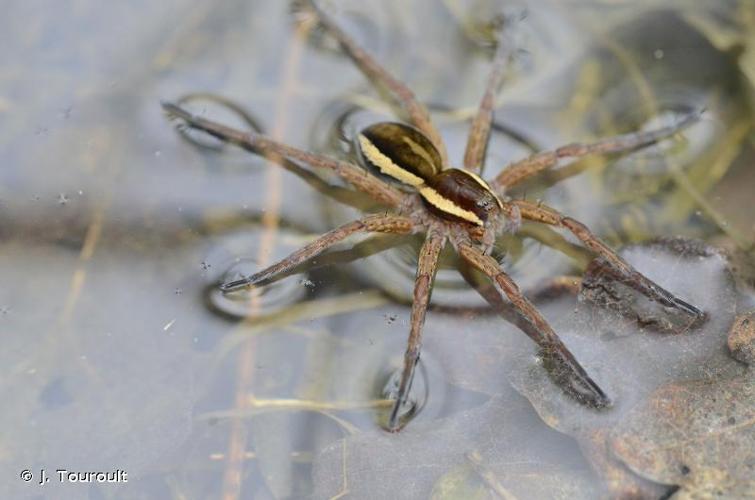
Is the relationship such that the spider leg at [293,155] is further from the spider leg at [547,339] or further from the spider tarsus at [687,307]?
the spider tarsus at [687,307]

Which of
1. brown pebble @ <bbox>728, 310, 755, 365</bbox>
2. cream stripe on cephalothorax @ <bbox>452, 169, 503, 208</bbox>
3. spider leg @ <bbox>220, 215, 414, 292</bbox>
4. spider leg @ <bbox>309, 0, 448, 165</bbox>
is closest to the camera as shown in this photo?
brown pebble @ <bbox>728, 310, 755, 365</bbox>

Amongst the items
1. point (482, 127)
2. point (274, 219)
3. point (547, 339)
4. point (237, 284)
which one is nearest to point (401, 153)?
point (482, 127)

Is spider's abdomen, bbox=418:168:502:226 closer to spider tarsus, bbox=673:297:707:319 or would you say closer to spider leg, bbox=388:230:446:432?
spider leg, bbox=388:230:446:432

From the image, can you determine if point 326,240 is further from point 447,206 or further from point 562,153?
point 562,153

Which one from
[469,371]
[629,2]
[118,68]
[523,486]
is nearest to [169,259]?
[118,68]

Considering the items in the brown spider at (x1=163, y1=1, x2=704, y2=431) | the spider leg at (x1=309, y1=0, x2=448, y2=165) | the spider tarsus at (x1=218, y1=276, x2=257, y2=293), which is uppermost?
the spider leg at (x1=309, y1=0, x2=448, y2=165)

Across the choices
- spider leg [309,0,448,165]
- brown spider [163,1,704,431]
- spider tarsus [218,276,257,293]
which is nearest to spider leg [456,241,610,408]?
brown spider [163,1,704,431]

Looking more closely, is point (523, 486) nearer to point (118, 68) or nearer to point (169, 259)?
point (169, 259)
